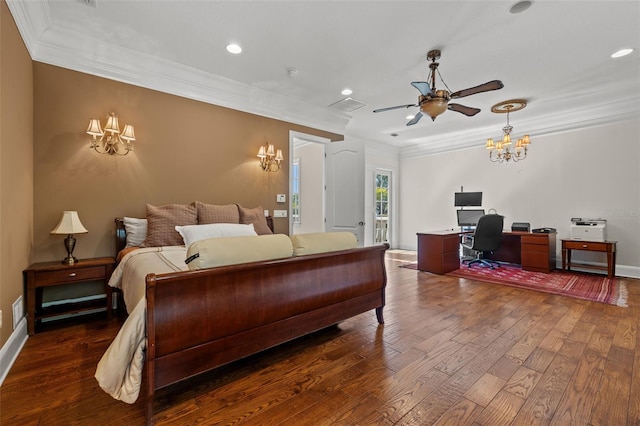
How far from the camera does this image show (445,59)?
3312 millimetres

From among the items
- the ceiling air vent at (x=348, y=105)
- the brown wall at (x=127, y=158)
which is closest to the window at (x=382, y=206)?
the ceiling air vent at (x=348, y=105)

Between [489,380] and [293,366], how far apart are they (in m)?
1.33

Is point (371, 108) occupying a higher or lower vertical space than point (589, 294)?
higher

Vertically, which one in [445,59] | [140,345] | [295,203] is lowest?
[140,345]

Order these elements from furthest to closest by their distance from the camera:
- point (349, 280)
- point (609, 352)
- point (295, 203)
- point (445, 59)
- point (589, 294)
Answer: point (295, 203), point (589, 294), point (445, 59), point (349, 280), point (609, 352)

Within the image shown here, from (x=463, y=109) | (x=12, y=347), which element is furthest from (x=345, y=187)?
(x=12, y=347)

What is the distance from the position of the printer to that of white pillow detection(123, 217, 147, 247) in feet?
21.5

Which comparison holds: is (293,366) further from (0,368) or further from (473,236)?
(473,236)

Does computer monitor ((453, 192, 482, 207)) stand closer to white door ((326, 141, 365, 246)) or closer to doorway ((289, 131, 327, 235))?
white door ((326, 141, 365, 246))

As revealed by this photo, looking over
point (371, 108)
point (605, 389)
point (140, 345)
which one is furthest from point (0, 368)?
point (371, 108)

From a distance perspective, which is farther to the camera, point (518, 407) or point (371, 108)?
point (371, 108)

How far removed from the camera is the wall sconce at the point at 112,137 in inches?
118

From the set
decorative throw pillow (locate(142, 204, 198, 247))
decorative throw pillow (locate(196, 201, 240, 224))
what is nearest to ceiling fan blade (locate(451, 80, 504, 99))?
decorative throw pillow (locate(196, 201, 240, 224))

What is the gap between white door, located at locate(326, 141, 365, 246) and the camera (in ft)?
15.9
